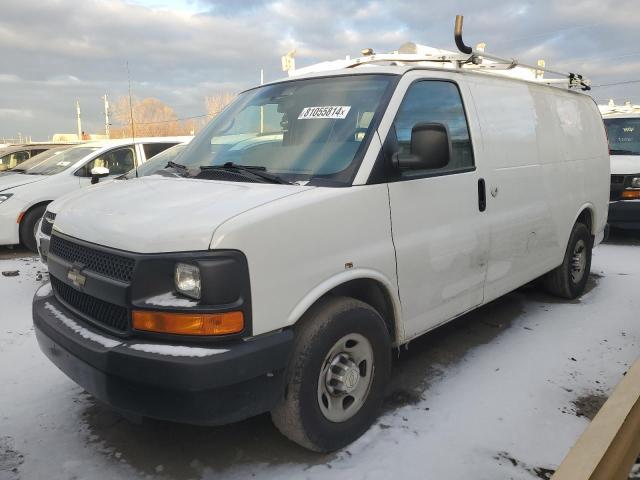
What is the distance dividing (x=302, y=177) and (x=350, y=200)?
33 centimetres

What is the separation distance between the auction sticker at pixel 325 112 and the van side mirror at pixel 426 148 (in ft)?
1.39

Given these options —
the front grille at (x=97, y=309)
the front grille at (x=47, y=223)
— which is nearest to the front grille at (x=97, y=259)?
the front grille at (x=97, y=309)

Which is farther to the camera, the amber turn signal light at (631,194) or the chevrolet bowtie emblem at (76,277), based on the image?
the amber turn signal light at (631,194)

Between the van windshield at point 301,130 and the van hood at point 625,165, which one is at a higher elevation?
the van windshield at point 301,130

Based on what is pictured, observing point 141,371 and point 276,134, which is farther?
point 276,134

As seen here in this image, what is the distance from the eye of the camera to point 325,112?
3213 millimetres

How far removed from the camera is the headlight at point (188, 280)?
2.28 meters

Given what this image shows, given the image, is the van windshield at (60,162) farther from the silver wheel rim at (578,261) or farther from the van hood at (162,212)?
the silver wheel rim at (578,261)

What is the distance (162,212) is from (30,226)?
20.4 ft

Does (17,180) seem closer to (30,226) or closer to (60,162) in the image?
(60,162)

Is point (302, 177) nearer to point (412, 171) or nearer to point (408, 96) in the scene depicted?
point (412, 171)

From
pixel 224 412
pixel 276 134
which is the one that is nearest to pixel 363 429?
pixel 224 412

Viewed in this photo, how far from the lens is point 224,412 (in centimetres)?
234

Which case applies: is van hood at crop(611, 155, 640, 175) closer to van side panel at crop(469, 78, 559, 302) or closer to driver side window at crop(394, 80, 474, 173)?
van side panel at crop(469, 78, 559, 302)
